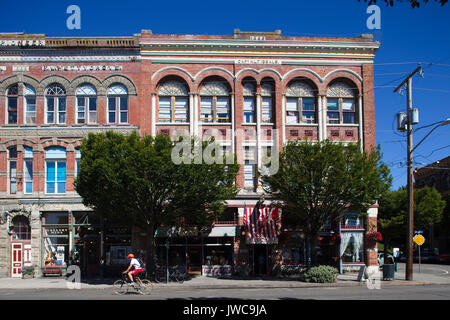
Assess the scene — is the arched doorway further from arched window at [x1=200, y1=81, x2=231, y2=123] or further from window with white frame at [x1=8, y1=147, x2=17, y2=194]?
arched window at [x1=200, y1=81, x2=231, y2=123]

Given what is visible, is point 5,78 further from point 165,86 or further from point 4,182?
point 165,86

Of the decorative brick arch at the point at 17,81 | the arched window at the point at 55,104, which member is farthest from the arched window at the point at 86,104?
the decorative brick arch at the point at 17,81

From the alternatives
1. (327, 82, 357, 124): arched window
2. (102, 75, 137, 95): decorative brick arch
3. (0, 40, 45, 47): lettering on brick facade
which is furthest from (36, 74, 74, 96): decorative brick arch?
(327, 82, 357, 124): arched window

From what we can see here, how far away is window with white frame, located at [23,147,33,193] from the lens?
28000mm

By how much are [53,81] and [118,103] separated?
4.30 m

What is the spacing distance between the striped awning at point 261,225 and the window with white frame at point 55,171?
11.7 m

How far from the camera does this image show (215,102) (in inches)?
1150

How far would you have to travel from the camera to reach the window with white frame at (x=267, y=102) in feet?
97.1

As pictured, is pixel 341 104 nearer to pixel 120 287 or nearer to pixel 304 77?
pixel 304 77

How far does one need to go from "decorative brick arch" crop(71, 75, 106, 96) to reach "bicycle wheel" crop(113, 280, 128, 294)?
43.4ft

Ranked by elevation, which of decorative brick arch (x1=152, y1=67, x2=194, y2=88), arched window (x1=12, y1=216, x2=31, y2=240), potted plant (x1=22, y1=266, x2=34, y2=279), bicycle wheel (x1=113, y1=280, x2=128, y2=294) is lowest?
potted plant (x1=22, y1=266, x2=34, y2=279)

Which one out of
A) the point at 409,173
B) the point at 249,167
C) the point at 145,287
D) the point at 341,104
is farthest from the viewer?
the point at 341,104

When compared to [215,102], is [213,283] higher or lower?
lower

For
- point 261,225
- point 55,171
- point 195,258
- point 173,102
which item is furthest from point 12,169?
point 261,225
